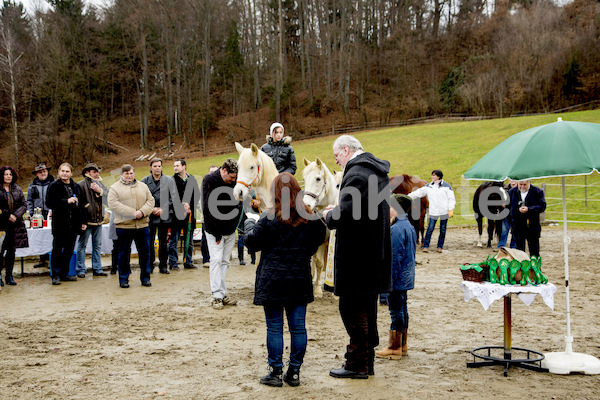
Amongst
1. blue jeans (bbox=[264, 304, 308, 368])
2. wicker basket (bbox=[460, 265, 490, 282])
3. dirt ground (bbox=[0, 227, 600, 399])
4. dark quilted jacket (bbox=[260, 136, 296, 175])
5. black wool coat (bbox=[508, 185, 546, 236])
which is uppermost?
dark quilted jacket (bbox=[260, 136, 296, 175])

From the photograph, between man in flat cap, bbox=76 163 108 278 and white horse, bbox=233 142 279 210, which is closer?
white horse, bbox=233 142 279 210

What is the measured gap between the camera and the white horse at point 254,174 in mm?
6172

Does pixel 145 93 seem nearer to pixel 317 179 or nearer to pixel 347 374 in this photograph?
pixel 317 179

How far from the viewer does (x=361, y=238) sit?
427 cm

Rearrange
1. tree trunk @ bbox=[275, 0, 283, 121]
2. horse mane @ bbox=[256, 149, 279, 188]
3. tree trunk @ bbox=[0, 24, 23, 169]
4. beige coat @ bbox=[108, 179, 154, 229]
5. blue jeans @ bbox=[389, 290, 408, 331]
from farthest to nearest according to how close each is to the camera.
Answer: tree trunk @ bbox=[275, 0, 283, 121] → tree trunk @ bbox=[0, 24, 23, 169] → beige coat @ bbox=[108, 179, 154, 229] → horse mane @ bbox=[256, 149, 279, 188] → blue jeans @ bbox=[389, 290, 408, 331]

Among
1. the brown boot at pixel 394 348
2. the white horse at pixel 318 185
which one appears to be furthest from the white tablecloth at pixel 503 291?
the white horse at pixel 318 185

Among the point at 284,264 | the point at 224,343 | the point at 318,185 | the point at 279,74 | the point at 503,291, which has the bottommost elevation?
the point at 224,343

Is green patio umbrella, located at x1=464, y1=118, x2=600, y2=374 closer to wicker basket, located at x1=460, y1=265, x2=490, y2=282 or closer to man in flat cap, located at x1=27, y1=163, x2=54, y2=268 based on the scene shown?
wicker basket, located at x1=460, y1=265, x2=490, y2=282

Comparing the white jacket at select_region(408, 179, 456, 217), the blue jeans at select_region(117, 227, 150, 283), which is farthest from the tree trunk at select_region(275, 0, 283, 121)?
the blue jeans at select_region(117, 227, 150, 283)

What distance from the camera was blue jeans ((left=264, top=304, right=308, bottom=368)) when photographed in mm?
4215

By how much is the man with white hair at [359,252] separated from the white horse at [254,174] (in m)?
2.04

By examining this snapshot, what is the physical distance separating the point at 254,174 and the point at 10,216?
4874 millimetres

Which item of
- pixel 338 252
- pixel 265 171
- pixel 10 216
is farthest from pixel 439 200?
pixel 10 216

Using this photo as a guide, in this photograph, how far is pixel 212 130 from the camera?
47219mm
